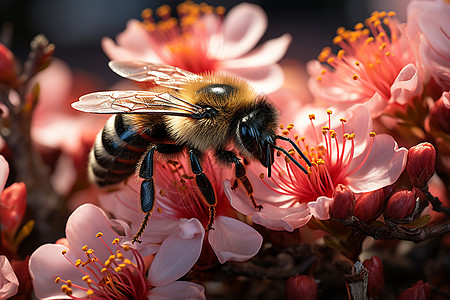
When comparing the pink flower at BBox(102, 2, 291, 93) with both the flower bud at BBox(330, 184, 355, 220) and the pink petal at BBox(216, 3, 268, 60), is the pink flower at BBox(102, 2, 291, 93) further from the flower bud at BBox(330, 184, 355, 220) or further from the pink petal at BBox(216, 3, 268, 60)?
the flower bud at BBox(330, 184, 355, 220)

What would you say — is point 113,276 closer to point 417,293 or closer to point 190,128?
point 190,128

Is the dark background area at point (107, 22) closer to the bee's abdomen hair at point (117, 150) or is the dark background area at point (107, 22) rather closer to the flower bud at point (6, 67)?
the flower bud at point (6, 67)

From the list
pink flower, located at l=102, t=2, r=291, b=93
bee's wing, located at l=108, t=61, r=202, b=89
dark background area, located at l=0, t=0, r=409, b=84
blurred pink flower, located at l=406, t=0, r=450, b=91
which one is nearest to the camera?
blurred pink flower, located at l=406, t=0, r=450, b=91

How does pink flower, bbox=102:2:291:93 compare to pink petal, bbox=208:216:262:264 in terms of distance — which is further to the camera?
pink flower, bbox=102:2:291:93

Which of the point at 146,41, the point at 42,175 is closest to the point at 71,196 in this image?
the point at 42,175

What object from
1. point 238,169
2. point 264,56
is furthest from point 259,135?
point 264,56

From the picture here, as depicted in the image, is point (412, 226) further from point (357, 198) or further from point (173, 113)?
point (173, 113)

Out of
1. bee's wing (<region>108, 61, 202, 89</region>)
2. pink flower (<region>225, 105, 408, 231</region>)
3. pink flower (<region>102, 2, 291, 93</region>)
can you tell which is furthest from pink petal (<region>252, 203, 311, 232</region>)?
pink flower (<region>102, 2, 291, 93</region>)
